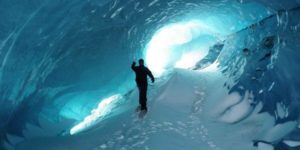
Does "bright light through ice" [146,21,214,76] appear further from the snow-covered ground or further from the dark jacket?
the dark jacket

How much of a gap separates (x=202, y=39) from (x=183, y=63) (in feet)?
8.93

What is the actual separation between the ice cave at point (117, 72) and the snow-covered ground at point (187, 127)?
3 centimetres

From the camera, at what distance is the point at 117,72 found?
18703 mm

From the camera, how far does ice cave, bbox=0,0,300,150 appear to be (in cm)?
795

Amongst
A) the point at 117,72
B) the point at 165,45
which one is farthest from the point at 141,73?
the point at 165,45

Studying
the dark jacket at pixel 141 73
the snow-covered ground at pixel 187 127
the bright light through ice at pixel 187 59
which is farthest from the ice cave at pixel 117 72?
the bright light through ice at pixel 187 59

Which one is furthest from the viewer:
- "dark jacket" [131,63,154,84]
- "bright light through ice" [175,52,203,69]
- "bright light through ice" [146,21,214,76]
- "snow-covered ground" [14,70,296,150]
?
"bright light through ice" [175,52,203,69]

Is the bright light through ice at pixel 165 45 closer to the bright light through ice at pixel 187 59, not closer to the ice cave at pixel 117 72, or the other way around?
the bright light through ice at pixel 187 59

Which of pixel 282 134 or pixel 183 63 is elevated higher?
pixel 183 63

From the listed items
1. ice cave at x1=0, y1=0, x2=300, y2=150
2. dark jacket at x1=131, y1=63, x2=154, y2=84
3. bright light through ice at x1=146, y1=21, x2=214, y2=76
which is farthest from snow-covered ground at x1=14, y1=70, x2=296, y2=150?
bright light through ice at x1=146, y1=21, x2=214, y2=76

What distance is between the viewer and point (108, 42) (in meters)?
14.9

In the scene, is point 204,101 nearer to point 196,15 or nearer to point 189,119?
point 189,119

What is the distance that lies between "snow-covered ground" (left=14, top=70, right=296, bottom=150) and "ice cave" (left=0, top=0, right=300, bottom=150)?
0.03 meters

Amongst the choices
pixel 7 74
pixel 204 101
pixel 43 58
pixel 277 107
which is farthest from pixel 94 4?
pixel 277 107
